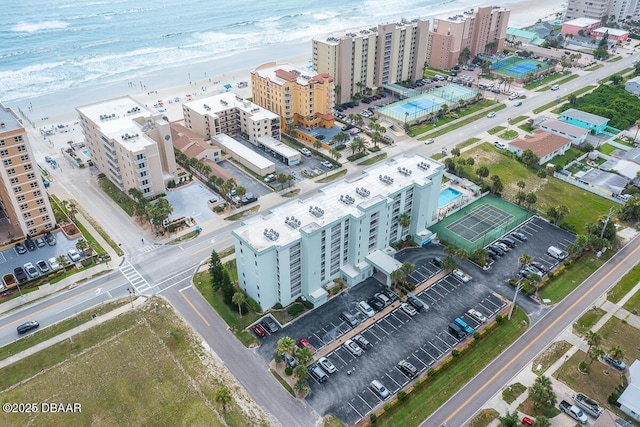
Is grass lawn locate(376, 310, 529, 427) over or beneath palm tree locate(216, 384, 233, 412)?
beneath

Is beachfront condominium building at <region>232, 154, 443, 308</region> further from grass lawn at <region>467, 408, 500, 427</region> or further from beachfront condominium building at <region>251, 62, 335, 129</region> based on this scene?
beachfront condominium building at <region>251, 62, 335, 129</region>

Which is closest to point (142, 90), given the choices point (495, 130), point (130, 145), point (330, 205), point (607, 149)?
point (130, 145)

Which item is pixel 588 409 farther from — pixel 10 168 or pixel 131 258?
pixel 10 168

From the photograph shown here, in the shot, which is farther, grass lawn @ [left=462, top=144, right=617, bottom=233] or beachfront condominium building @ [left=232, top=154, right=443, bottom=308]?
grass lawn @ [left=462, top=144, right=617, bottom=233]

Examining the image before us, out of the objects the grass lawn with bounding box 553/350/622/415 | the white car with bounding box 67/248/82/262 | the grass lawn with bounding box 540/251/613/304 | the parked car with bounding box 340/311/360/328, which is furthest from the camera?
the white car with bounding box 67/248/82/262

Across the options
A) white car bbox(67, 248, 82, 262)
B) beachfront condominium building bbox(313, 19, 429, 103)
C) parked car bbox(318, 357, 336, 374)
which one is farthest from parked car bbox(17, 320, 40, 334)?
beachfront condominium building bbox(313, 19, 429, 103)

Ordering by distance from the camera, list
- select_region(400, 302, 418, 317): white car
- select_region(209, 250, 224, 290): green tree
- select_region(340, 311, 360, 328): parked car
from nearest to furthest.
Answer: select_region(340, 311, 360, 328): parked car, select_region(400, 302, 418, 317): white car, select_region(209, 250, 224, 290): green tree
